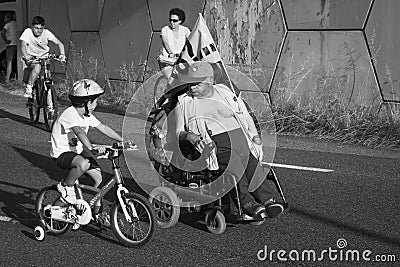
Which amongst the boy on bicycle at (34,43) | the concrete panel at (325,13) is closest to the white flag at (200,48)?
the concrete panel at (325,13)

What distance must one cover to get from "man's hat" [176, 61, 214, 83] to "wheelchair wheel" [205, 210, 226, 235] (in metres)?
1.09

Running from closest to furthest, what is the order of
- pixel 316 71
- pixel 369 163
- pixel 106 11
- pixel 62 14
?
1. pixel 369 163
2. pixel 316 71
3. pixel 106 11
4. pixel 62 14

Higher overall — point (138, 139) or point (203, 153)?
point (203, 153)

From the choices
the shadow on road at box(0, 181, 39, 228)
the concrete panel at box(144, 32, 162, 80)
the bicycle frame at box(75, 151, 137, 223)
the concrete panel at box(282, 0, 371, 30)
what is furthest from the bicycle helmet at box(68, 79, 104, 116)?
the concrete panel at box(144, 32, 162, 80)

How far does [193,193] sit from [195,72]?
99 cm

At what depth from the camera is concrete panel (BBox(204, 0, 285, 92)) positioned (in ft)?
41.7

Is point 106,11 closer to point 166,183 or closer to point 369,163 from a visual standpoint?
point 369,163

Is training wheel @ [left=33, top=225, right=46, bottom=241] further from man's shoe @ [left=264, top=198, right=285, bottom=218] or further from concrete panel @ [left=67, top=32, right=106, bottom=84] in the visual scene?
concrete panel @ [left=67, top=32, right=106, bottom=84]

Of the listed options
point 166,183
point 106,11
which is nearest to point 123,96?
point 106,11

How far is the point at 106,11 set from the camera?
16.3 meters

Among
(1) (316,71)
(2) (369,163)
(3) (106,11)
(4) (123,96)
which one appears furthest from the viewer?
(3) (106,11)

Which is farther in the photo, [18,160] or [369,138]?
[369,138]

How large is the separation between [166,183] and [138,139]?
3.74 metres

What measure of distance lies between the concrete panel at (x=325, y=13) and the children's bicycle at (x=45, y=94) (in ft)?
→ 12.7
